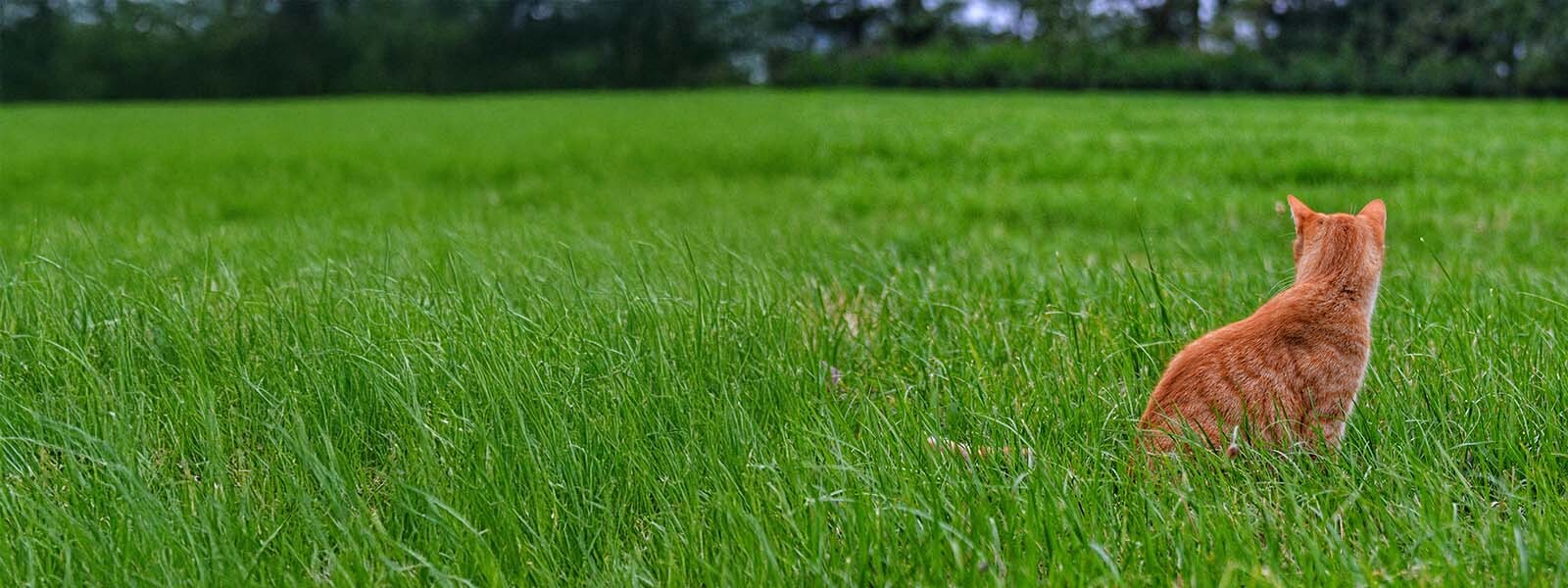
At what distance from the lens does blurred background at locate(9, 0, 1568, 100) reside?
116 feet

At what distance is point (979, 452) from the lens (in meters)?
1.90

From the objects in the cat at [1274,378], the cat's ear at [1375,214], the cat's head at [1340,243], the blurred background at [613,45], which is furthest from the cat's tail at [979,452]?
the blurred background at [613,45]

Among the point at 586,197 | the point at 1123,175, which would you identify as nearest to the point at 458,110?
the point at 586,197

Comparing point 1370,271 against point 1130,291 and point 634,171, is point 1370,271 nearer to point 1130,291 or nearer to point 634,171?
point 1130,291

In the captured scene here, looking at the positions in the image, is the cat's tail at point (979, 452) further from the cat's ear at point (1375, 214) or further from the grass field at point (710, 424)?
the cat's ear at point (1375, 214)

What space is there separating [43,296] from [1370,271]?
298cm

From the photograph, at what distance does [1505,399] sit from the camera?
2.06m

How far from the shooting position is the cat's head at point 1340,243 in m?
2.06

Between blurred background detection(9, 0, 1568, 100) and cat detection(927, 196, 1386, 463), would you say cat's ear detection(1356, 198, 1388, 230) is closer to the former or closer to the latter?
cat detection(927, 196, 1386, 463)

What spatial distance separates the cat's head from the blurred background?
33.7m

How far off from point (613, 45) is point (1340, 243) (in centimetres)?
4556

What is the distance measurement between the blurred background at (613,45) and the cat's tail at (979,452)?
34315 millimetres

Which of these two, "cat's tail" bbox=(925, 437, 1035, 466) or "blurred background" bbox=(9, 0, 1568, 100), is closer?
"cat's tail" bbox=(925, 437, 1035, 466)

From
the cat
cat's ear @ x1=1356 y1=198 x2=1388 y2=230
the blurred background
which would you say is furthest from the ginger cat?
the blurred background
